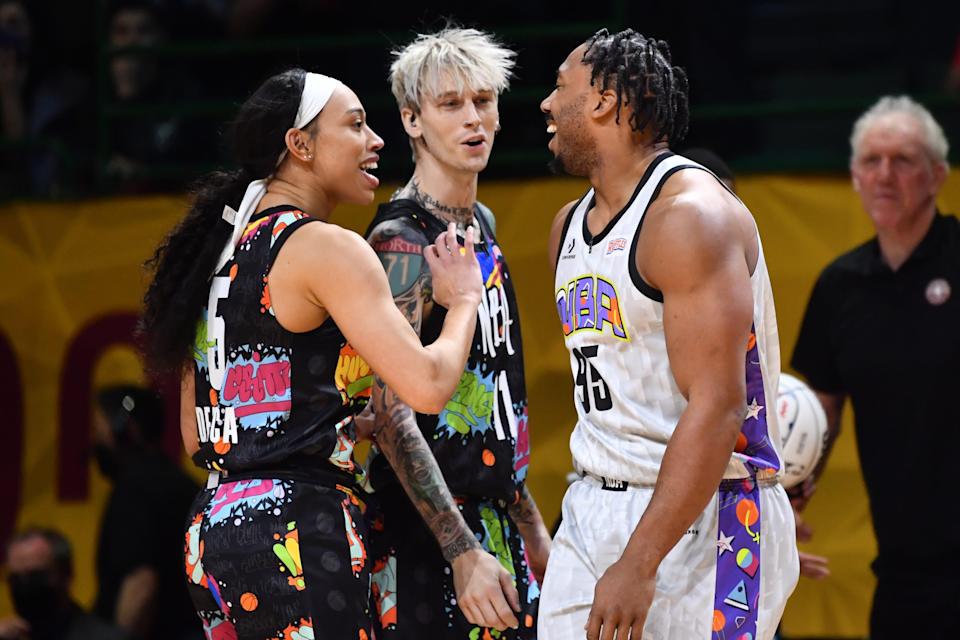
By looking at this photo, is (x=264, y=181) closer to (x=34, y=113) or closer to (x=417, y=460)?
(x=417, y=460)

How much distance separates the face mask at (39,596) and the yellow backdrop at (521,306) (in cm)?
52

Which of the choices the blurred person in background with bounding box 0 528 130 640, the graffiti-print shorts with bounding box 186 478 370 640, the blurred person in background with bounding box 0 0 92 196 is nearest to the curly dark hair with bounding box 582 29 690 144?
the graffiti-print shorts with bounding box 186 478 370 640

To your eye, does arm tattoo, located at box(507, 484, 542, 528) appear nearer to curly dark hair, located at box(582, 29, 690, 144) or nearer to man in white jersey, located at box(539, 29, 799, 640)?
man in white jersey, located at box(539, 29, 799, 640)

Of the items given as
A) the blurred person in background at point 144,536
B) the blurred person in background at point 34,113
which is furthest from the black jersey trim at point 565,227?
the blurred person in background at point 34,113

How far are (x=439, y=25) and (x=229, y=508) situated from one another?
4671 mm

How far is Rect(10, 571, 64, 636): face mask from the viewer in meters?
6.29

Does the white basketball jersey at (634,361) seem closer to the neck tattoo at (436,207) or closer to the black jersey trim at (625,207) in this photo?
the black jersey trim at (625,207)

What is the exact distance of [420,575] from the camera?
3.81 metres

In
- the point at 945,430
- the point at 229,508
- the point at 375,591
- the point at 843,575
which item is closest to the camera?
the point at 229,508

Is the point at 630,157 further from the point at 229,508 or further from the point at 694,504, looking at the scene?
the point at 229,508

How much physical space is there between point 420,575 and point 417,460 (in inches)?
13.0

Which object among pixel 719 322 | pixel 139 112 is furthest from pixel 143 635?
pixel 719 322

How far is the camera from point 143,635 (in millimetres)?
6246

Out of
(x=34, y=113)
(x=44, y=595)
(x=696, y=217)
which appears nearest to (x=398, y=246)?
(x=696, y=217)
